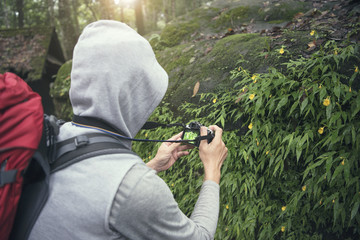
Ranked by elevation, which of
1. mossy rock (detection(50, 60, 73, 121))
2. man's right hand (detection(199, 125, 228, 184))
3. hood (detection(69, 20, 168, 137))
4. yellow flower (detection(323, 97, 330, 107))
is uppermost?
hood (detection(69, 20, 168, 137))

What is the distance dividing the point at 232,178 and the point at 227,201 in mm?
245

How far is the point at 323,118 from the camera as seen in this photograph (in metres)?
1.94

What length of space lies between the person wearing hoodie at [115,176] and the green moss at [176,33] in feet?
13.0

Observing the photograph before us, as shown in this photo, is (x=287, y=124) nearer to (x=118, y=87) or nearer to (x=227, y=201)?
(x=227, y=201)

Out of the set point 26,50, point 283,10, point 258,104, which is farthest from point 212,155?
point 26,50

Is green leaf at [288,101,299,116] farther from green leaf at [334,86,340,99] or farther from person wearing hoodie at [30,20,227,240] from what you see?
person wearing hoodie at [30,20,227,240]

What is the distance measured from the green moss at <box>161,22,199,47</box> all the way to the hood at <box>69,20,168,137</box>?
13.0 feet

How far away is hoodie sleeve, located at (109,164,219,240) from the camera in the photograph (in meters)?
0.95

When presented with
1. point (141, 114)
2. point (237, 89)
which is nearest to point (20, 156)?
point (141, 114)

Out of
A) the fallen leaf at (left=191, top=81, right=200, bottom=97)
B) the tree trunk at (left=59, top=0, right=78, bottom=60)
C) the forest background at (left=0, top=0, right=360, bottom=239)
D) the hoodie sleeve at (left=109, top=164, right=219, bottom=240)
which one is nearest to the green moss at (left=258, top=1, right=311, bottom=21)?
the forest background at (left=0, top=0, right=360, bottom=239)

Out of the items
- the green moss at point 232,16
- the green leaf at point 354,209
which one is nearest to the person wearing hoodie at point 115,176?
the green leaf at point 354,209

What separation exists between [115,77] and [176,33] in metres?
4.47

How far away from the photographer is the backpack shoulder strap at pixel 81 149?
1.03 metres

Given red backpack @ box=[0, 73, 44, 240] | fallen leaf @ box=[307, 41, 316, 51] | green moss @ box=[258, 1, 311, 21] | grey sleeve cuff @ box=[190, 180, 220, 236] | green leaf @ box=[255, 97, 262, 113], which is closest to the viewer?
red backpack @ box=[0, 73, 44, 240]
